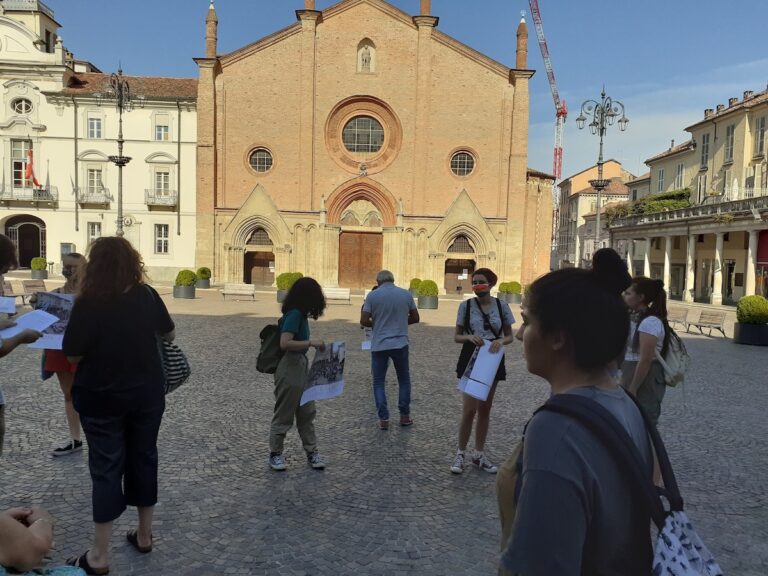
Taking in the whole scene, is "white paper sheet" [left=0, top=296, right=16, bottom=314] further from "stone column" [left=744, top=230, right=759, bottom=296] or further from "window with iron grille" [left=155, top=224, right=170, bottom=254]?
"window with iron grille" [left=155, top=224, right=170, bottom=254]

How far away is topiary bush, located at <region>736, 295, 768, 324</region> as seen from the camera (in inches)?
595

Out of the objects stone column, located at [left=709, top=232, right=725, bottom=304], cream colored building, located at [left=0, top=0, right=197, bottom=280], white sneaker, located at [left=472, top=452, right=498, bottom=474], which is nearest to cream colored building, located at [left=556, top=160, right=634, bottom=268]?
stone column, located at [left=709, top=232, right=725, bottom=304]

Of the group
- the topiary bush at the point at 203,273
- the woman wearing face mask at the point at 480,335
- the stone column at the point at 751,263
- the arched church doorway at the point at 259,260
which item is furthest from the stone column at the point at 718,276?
the woman wearing face mask at the point at 480,335

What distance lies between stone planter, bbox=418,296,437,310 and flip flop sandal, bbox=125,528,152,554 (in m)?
19.7

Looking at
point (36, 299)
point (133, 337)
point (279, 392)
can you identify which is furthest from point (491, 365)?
point (36, 299)

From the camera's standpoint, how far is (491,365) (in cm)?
502

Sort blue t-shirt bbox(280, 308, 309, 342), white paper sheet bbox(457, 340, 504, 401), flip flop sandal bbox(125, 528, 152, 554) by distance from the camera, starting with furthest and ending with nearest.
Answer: blue t-shirt bbox(280, 308, 309, 342), white paper sheet bbox(457, 340, 504, 401), flip flop sandal bbox(125, 528, 152, 554)

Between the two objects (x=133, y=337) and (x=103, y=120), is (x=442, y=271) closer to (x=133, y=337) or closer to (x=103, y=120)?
(x=103, y=120)

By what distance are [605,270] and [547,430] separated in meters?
2.59

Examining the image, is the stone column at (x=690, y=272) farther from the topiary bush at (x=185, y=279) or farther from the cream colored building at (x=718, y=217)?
the topiary bush at (x=185, y=279)

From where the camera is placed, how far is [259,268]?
33219 mm

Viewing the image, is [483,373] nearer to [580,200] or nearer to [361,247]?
[361,247]

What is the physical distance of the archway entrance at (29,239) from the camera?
36562 millimetres

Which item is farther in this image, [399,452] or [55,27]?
[55,27]
